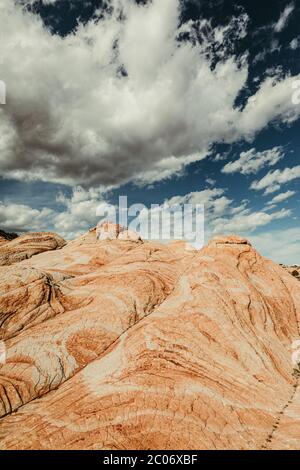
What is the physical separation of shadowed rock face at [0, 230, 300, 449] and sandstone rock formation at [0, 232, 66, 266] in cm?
2384

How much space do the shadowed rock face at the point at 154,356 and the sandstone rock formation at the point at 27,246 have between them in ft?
78.2

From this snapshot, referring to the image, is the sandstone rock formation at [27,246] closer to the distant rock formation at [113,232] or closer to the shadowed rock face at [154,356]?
the distant rock formation at [113,232]

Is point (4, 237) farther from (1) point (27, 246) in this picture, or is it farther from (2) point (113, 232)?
(2) point (113, 232)

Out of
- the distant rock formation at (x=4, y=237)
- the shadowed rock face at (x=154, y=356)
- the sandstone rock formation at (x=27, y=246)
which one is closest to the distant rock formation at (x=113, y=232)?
the sandstone rock formation at (x=27, y=246)

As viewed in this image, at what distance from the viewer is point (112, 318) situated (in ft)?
87.1

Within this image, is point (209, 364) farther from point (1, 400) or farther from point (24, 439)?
point (1, 400)

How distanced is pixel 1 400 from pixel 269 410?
16.0m

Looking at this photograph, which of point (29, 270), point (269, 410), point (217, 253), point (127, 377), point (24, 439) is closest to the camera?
point (24, 439)

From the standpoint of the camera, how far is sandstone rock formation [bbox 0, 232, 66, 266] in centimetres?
5429

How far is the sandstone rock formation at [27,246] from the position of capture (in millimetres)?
54287

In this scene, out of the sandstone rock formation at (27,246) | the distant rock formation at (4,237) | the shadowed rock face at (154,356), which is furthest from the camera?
the distant rock formation at (4,237)

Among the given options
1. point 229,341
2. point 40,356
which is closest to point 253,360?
point 229,341

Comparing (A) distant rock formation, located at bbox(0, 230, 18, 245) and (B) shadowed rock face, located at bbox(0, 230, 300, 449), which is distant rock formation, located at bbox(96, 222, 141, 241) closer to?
(A) distant rock formation, located at bbox(0, 230, 18, 245)

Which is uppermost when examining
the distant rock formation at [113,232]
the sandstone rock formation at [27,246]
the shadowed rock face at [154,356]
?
the distant rock formation at [113,232]
